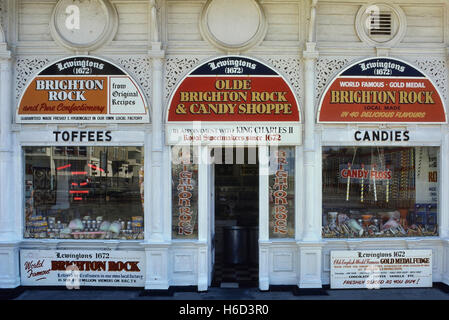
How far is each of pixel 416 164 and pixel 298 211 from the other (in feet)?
7.82

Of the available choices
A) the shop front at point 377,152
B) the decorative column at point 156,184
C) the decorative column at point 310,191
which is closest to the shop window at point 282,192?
the decorative column at point 310,191

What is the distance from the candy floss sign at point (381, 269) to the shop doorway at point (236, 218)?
1.60m

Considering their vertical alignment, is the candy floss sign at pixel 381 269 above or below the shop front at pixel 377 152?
below

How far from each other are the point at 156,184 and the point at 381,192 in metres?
4.10

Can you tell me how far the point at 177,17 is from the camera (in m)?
6.21

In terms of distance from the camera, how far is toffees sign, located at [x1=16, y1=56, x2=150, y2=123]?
6125 millimetres

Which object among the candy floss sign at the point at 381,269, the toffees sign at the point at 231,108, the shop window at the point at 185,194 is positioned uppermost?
the toffees sign at the point at 231,108

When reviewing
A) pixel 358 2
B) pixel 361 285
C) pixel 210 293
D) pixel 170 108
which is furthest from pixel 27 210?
pixel 358 2

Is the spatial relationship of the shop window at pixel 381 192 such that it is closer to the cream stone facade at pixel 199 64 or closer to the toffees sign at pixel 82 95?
the cream stone facade at pixel 199 64

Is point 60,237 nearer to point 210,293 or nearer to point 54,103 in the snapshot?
point 54,103

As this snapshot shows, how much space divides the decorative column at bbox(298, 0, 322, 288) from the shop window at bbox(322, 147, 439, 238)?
1.19ft

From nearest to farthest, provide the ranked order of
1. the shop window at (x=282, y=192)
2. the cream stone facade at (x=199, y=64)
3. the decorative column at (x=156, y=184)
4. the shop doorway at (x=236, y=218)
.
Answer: the decorative column at (x=156, y=184) < the cream stone facade at (x=199, y=64) < the shop window at (x=282, y=192) < the shop doorway at (x=236, y=218)

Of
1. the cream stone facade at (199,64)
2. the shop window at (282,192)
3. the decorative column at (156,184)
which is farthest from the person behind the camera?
the shop window at (282,192)

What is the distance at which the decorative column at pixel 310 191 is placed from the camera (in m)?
6.03
